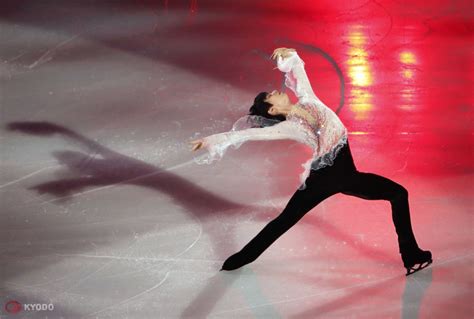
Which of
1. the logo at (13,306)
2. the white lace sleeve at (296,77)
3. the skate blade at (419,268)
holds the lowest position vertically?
the logo at (13,306)

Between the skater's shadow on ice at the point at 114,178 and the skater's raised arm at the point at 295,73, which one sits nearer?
the skater's raised arm at the point at 295,73

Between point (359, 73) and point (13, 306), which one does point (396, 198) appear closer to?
point (359, 73)

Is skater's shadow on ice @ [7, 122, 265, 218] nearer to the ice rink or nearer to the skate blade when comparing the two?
the ice rink

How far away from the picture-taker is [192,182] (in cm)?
612

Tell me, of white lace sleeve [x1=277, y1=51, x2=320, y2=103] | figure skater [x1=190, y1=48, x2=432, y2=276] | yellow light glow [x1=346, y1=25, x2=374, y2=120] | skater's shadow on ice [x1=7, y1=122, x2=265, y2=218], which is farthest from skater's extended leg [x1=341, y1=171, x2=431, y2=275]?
yellow light glow [x1=346, y1=25, x2=374, y2=120]

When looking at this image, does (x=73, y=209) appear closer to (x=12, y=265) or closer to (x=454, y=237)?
(x=12, y=265)

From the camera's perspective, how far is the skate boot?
18.0 ft

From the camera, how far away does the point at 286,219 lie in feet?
18.1

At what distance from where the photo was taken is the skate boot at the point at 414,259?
18.0 ft

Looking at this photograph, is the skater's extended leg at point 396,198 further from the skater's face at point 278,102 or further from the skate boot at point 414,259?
the skater's face at point 278,102

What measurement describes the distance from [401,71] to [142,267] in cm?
246

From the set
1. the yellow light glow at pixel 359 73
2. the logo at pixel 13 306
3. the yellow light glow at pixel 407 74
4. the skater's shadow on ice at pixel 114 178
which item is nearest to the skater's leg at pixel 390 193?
Answer: the skater's shadow on ice at pixel 114 178

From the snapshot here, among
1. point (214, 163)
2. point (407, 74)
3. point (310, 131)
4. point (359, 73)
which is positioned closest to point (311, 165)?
point (310, 131)

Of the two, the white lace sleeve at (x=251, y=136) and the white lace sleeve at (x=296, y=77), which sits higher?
the white lace sleeve at (x=296, y=77)
